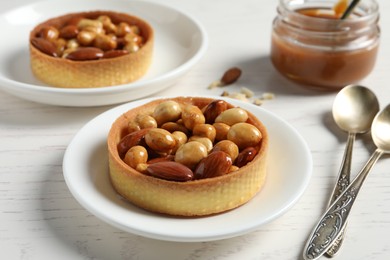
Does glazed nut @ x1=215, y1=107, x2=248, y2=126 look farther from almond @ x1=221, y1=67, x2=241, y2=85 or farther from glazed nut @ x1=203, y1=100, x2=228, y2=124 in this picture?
almond @ x1=221, y1=67, x2=241, y2=85

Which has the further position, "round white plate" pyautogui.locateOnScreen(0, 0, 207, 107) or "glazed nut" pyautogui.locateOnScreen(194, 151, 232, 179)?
"round white plate" pyautogui.locateOnScreen(0, 0, 207, 107)

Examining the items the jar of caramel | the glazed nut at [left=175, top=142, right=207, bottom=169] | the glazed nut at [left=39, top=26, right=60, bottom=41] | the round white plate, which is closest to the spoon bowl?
the jar of caramel

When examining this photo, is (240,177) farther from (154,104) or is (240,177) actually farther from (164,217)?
(154,104)

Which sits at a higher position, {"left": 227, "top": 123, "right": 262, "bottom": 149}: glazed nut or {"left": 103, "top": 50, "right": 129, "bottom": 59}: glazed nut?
{"left": 227, "top": 123, "right": 262, "bottom": 149}: glazed nut

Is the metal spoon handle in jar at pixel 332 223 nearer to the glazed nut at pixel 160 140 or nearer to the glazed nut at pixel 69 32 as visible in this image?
the glazed nut at pixel 160 140

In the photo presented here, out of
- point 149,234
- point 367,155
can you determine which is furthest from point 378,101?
point 149,234

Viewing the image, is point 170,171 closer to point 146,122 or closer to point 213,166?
point 213,166

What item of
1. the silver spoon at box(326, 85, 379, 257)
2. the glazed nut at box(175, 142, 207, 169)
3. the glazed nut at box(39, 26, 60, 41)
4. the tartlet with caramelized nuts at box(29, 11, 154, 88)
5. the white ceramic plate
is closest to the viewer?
the white ceramic plate
